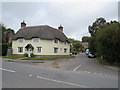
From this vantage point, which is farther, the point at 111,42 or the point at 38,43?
the point at 38,43

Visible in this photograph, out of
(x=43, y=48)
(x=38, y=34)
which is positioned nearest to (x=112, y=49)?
(x=43, y=48)

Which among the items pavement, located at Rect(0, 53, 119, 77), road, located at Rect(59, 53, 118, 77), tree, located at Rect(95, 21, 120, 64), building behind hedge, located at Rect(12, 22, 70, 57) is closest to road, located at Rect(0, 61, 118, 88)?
road, located at Rect(59, 53, 118, 77)

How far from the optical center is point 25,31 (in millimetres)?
30047

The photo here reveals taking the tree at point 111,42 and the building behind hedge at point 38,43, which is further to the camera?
the building behind hedge at point 38,43

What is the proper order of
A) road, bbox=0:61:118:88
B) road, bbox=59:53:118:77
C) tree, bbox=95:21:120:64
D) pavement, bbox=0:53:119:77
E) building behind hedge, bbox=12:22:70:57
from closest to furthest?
road, bbox=0:61:118:88, road, bbox=59:53:118:77, pavement, bbox=0:53:119:77, tree, bbox=95:21:120:64, building behind hedge, bbox=12:22:70:57

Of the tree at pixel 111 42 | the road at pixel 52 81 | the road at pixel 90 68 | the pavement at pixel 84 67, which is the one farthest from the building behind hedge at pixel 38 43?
the road at pixel 52 81

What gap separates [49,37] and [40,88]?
21699 millimetres

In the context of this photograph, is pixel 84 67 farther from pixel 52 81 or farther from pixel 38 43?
pixel 38 43

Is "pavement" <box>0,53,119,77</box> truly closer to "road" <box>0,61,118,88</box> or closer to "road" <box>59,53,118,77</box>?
"road" <box>59,53,118,77</box>

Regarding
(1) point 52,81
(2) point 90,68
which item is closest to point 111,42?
(2) point 90,68

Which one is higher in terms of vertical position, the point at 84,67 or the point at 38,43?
A: the point at 38,43

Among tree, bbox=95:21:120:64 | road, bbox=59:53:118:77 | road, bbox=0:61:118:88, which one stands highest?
tree, bbox=95:21:120:64

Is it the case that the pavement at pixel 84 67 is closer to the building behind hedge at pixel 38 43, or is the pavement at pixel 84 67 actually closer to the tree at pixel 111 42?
the tree at pixel 111 42

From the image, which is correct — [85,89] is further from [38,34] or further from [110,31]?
[38,34]
